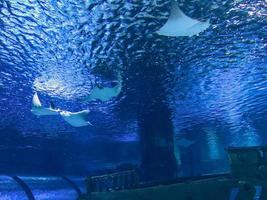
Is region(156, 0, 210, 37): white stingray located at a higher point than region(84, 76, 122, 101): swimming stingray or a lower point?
lower

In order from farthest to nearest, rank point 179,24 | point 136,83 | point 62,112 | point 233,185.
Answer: point 136,83 → point 62,112 → point 179,24 → point 233,185

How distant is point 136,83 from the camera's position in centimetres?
1152

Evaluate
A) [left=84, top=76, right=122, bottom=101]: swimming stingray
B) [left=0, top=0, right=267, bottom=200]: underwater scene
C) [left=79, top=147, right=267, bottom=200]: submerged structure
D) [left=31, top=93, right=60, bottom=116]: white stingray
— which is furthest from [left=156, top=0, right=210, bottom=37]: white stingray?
[left=31, top=93, right=60, bottom=116]: white stingray

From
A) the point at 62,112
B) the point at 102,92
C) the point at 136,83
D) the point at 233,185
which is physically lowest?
the point at 233,185

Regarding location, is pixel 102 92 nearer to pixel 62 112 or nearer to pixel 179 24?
pixel 62 112

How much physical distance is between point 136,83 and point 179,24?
499cm

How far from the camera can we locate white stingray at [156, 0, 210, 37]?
21.2ft

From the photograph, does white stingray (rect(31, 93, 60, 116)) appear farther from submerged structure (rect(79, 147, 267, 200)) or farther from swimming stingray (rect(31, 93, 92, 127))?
submerged structure (rect(79, 147, 267, 200))

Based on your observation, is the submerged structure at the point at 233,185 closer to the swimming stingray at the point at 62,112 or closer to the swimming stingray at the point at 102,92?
the swimming stingray at the point at 102,92

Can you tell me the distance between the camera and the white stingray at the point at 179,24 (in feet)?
21.2

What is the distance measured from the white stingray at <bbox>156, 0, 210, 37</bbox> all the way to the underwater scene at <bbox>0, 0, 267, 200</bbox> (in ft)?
0.09

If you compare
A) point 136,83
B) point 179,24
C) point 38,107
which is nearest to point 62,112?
point 38,107

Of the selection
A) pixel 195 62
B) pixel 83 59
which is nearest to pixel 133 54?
pixel 83 59

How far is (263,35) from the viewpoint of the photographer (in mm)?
8664
